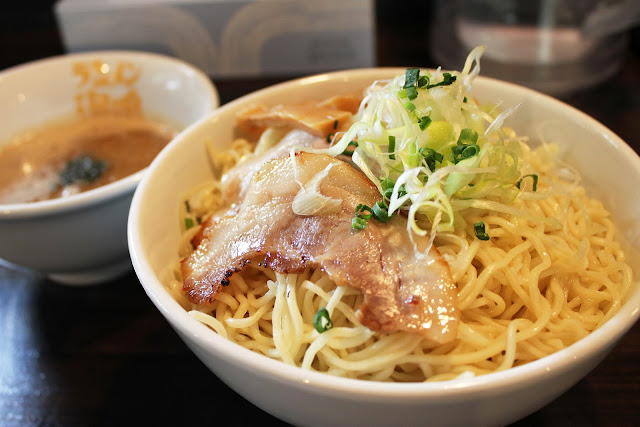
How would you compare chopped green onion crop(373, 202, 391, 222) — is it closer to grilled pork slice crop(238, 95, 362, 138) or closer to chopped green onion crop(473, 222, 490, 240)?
chopped green onion crop(473, 222, 490, 240)

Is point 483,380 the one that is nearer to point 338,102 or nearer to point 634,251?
point 634,251

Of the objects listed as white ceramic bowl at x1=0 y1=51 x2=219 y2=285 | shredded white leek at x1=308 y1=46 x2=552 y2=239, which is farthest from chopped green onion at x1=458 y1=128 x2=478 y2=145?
white ceramic bowl at x1=0 y1=51 x2=219 y2=285

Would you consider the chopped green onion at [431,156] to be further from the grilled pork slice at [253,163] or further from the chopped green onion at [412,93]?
the grilled pork slice at [253,163]

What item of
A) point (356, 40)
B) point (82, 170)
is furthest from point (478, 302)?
point (356, 40)

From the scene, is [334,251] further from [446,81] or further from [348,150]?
[446,81]

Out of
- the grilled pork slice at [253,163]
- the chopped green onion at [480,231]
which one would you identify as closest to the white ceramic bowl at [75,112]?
the grilled pork slice at [253,163]

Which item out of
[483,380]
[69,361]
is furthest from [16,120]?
[483,380]
